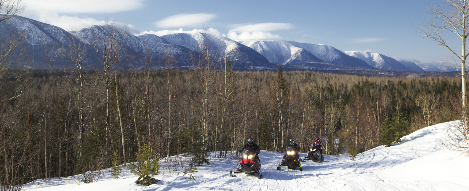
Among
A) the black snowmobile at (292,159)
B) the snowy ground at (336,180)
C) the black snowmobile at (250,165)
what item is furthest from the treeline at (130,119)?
the black snowmobile at (292,159)

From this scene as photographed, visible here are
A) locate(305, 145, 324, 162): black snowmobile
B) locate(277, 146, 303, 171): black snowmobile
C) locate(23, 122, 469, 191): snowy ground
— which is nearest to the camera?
locate(23, 122, 469, 191): snowy ground

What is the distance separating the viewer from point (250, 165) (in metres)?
9.66

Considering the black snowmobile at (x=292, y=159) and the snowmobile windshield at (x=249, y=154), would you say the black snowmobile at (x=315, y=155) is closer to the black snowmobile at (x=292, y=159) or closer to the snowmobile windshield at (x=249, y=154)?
the black snowmobile at (x=292, y=159)

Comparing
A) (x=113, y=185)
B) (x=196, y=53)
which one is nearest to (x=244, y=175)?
(x=113, y=185)

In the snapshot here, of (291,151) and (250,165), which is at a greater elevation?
(250,165)

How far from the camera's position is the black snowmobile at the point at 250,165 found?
960cm

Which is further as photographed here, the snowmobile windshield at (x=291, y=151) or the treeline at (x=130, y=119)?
the treeline at (x=130, y=119)

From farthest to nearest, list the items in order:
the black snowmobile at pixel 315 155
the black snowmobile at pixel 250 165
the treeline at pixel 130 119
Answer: the black snowmobile at pixel 315 155 < the treeline at pixel 130 119 < the black snowmobile at pixel 250 165

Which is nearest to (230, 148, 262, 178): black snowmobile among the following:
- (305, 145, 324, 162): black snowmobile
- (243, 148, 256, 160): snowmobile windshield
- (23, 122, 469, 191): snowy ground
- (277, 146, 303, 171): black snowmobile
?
(243, 148, 256, 160): snowmobile windshield

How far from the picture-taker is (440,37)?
1542cm

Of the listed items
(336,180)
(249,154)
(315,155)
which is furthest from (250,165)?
(315,155)

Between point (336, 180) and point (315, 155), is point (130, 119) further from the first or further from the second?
point (336, 180)

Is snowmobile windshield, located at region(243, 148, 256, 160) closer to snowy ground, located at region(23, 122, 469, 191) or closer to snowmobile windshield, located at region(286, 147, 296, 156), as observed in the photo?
snowy ground, located at region(23, 122, 469, 191)

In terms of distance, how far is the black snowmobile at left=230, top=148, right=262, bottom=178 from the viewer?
9595 millimetres
